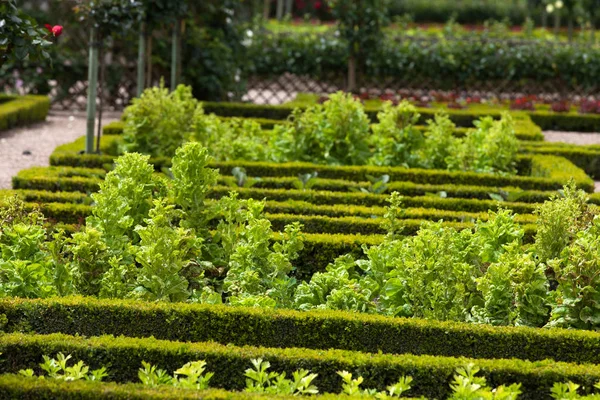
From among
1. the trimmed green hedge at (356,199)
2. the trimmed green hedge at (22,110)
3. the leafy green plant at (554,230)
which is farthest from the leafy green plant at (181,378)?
the trimmed green hedge at (22,110)

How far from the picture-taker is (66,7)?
57.2 feet

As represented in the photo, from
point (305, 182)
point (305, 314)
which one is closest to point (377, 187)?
point (305, 182)

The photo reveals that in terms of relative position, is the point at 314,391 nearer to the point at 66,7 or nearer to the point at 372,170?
the point at 372,170

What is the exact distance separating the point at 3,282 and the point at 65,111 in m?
11.8

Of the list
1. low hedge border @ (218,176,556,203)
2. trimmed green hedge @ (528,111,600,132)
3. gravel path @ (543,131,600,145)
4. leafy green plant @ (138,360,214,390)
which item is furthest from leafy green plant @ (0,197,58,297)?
trimmed green hedge @ (528,111,600,132)

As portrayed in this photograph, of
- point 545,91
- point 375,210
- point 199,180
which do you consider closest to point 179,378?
point 199,180

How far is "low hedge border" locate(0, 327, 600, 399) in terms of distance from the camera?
15.1ft

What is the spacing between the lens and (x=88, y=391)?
4172mm

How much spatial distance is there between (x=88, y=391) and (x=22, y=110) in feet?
35.9

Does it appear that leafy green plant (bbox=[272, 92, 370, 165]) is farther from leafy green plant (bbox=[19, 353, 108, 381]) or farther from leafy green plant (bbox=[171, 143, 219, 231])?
leafy green plant (bbox=[19, 353, 108, 381])

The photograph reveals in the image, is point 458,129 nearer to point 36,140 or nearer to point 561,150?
point 561,150

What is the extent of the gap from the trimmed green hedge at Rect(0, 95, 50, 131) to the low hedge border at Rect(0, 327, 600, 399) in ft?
31.3

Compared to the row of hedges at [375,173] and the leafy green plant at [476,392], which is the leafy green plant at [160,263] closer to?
the leafy green plant at [476,392]

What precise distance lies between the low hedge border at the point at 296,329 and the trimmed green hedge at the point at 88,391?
3.00ft
